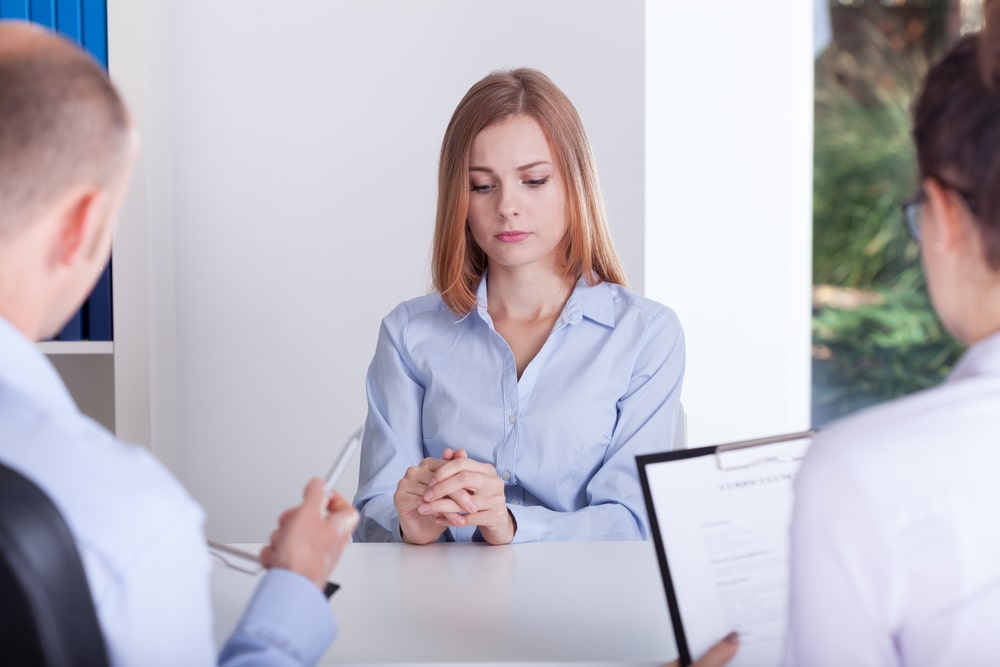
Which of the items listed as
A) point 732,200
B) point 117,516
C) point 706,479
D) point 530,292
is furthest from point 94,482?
point 732,200

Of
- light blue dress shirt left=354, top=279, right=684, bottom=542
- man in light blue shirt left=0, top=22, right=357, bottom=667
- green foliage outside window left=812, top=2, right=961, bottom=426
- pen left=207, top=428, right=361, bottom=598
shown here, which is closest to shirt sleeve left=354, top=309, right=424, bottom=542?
light blue dress shirt left=354, top=279, right=684, bottom=542

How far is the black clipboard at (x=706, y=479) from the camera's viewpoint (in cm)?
122

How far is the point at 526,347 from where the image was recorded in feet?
7.14

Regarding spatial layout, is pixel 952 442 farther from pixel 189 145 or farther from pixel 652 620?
pixel 189 145

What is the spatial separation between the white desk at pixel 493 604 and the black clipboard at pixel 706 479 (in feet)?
→ 0.35

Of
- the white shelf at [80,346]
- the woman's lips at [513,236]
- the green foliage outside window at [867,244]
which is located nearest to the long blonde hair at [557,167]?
the woman's lips at [513,236]

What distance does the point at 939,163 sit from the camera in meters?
0.89

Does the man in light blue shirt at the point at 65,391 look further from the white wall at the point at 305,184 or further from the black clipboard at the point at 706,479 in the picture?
the white wall at the point at 305,184

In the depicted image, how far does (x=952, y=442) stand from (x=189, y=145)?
2503 mm

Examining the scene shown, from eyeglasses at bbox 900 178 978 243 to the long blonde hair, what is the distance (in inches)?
47.1

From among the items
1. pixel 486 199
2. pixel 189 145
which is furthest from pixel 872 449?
pixel 189 145

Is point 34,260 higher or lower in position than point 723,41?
lower

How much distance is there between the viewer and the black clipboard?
122cm

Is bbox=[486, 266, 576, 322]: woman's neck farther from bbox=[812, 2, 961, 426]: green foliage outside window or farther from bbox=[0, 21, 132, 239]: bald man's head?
bbox=[812, 2, 961, 426]: green foliage outside window
